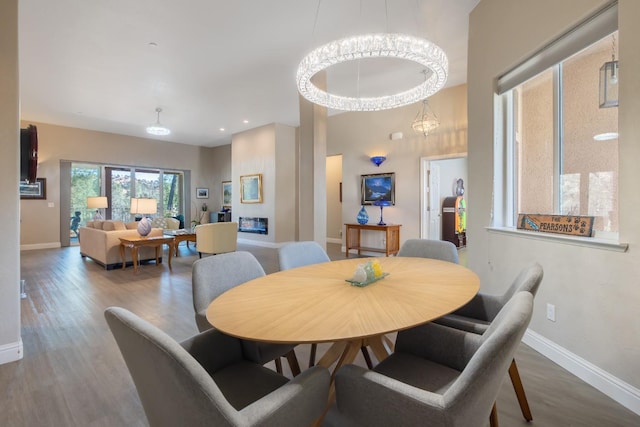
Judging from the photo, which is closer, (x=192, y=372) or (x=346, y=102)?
(x=192, y=372)

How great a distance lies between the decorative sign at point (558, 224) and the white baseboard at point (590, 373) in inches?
32.3

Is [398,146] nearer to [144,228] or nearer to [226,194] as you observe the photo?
[144,228]

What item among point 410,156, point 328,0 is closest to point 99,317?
point 328,0

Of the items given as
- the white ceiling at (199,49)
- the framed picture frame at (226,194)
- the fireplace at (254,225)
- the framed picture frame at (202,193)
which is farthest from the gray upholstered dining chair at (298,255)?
the framed picture frame at (202,193)

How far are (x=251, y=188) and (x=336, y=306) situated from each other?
24.3 feet

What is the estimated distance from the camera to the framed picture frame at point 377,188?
19.7 ft

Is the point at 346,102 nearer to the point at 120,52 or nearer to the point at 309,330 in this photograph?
the point at 309,330

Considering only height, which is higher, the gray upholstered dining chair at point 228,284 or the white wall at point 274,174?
the white wall at point 274,174

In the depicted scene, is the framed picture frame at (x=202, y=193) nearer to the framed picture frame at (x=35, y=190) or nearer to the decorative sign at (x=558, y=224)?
the framed picture frame at (x=35, y=190)

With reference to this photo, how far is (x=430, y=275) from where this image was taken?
72.1 inches

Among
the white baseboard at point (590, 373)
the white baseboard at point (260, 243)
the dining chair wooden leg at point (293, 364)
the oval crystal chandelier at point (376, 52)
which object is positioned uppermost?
the oval crystal chandelier at point (376, 52)

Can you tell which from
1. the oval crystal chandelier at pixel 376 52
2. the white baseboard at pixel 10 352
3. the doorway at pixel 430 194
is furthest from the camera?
the doorway at pixel 430 194

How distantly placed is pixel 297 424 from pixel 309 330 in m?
0.27

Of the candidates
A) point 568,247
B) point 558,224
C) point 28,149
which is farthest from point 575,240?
point 28,149
